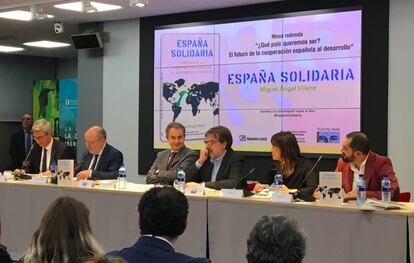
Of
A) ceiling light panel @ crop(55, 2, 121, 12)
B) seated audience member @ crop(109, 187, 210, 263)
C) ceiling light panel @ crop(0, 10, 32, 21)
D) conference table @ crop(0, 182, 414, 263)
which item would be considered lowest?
conference table @ crop(0, 182, 414, 263)

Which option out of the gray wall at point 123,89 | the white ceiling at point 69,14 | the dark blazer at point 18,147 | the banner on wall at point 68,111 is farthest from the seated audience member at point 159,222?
the banner on wall at point 68,111

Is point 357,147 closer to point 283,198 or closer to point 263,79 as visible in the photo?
point 283,198

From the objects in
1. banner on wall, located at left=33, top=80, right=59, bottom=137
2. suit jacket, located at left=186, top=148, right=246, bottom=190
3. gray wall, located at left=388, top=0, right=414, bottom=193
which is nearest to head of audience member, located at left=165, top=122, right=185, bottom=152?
suit jacket, located at left=186, top=148, right=246, bottom=190

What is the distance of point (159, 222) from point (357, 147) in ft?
8.25

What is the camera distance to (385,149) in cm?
635

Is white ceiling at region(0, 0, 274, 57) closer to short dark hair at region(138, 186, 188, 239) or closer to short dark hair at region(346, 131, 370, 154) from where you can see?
short dark hair at region(346, 131, 370, 154)

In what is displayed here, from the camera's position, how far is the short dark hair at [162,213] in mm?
2414

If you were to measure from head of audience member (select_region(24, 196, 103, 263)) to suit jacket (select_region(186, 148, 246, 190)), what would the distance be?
2913mm

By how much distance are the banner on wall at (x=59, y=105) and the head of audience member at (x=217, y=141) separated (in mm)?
6510

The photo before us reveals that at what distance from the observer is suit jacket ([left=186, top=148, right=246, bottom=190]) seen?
503cm

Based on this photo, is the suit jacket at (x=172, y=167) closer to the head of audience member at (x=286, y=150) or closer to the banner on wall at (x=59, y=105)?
the head of audience member at (x=286, y=150)

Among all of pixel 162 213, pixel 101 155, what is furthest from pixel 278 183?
pixel 162 213

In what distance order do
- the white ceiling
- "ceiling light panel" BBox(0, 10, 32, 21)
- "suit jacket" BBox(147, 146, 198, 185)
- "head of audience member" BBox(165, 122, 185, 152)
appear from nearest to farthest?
1. "suit jacket" BBox(147, 146, 198, 185)
2. "head of audience member" BBox(165, 122, 185, 152)
3. the white ceiling
4. "ceiling light panel" BBox(0, 10, 32, 21)

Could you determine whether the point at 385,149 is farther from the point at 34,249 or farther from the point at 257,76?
the point at 34,249
